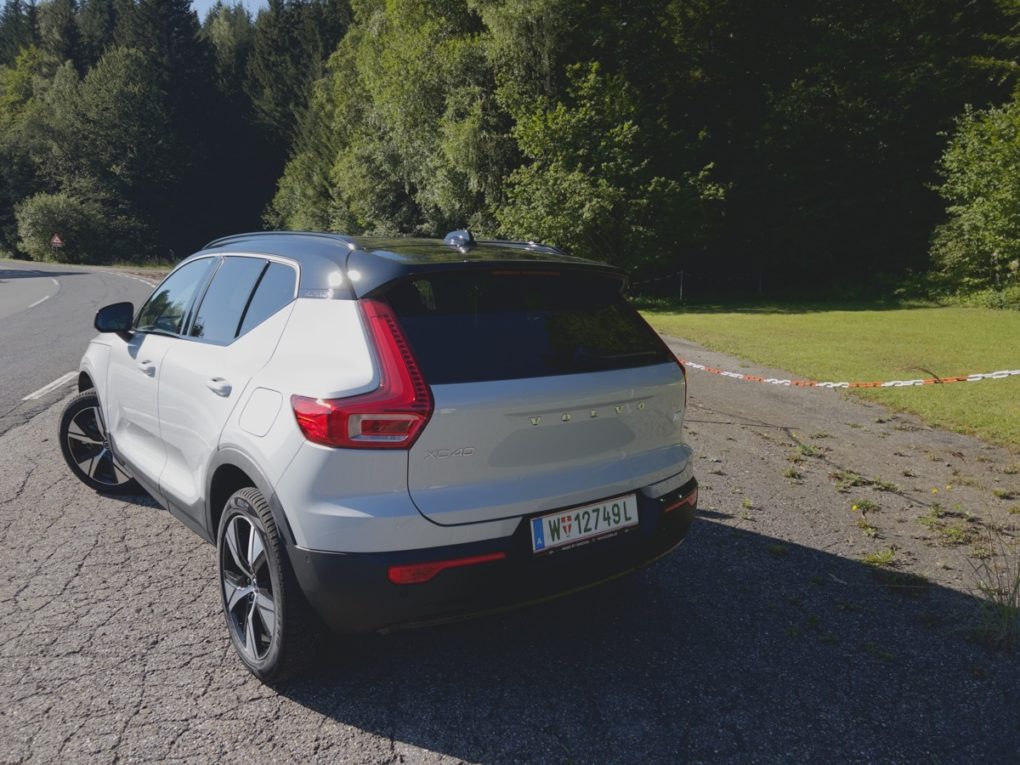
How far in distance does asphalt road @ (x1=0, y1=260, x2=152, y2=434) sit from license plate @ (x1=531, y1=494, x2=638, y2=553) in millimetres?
6053

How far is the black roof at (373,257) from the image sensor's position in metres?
2.66

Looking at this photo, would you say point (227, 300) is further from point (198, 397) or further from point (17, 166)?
point (17, 166)

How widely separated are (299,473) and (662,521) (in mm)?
1514

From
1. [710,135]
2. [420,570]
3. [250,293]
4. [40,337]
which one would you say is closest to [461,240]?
[250,293]

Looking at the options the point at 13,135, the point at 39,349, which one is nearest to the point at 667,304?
the point at 39,349

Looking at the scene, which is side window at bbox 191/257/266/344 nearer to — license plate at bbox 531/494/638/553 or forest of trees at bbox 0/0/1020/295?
license plate at bbox 531/494/638/553

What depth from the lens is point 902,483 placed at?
217 inches

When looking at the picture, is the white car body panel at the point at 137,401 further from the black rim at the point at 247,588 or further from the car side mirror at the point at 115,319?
the black rim at the point at 247,588

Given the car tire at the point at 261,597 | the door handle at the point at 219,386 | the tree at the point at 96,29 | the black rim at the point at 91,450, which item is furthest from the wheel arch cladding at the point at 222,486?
the tree at the point at 96,29

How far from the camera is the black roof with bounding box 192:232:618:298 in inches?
105

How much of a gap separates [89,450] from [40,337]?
9.36 metres

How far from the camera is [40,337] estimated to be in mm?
12477

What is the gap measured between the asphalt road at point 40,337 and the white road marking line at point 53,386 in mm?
49

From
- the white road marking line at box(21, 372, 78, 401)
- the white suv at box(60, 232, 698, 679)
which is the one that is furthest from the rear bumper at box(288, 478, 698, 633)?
the white road marking line at box(21, 372, 78, 401)
